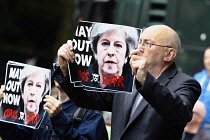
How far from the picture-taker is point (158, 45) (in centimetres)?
355

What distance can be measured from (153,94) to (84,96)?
0.82m

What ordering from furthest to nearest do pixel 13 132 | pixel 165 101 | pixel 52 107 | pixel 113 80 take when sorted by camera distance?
pixel 13 132 → pixel 52 107 → pixel 113 80 → pixel 165 101

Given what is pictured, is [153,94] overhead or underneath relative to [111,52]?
underneath

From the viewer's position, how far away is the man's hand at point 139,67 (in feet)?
10.4

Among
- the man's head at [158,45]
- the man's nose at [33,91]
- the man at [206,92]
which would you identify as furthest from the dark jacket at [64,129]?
the man at [206,92]

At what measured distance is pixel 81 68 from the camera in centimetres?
363

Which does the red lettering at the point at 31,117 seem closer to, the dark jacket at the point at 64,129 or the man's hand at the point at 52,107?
the dark jacket at the point at 64,129

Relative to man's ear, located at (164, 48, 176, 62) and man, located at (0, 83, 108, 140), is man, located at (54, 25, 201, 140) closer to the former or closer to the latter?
man's ear, located at (164, 48, 176, 62)

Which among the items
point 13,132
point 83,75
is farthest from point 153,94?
point 13,132

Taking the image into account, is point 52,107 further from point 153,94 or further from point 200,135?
point 200,135

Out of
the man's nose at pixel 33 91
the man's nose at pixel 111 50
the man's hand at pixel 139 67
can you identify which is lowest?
the man's nose at pixel 33 91

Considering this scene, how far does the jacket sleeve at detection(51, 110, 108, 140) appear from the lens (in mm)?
3816

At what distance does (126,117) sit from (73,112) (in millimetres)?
739

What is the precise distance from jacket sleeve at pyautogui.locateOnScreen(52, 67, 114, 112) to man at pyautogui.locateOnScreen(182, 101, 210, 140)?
1.22 metres
